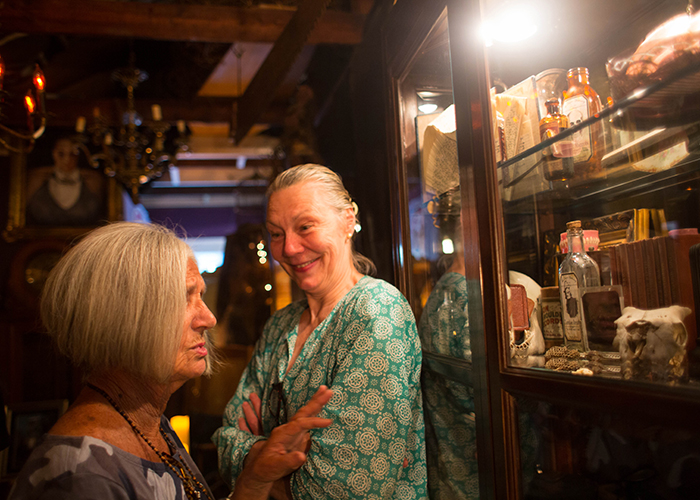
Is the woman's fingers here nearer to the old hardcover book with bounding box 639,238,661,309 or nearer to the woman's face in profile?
the old hardcover book with bounding box 639,238,661,309

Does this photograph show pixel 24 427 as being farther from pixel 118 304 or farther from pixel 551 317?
pixel 551 317

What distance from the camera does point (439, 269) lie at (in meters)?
1.62

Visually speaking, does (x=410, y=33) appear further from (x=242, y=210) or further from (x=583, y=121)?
(x=242, y=210)

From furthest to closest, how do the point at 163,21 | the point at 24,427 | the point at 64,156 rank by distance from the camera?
the point at 64,156
the point at 24,427
the point at 163,21

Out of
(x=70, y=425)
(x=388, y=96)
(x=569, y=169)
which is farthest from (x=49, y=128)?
(x=569, y=169)

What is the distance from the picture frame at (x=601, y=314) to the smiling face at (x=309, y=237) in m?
0.79

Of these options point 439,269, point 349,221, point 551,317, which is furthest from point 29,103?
point 551,317

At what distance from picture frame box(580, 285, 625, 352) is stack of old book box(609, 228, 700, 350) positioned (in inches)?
0.8

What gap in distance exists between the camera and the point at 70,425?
3.20 ft

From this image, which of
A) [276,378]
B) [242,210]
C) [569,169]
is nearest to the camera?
[569,169]

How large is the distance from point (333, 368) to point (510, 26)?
1066mm

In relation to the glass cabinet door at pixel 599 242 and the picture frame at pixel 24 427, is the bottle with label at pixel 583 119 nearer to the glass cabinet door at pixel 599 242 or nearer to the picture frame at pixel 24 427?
the glass cabinet door at pixel 599 242

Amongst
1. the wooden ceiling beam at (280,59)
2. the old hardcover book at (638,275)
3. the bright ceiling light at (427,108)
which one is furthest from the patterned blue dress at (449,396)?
the wooden ceiling beam at (280,59)

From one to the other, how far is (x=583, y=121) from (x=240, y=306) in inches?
153
